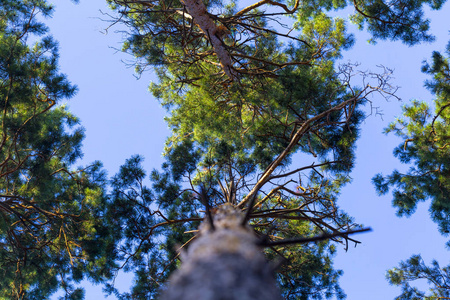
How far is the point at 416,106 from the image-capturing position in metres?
7.21

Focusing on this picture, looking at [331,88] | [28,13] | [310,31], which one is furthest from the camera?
[310,31]

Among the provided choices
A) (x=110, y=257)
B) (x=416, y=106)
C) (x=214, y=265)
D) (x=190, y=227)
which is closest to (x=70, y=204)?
(x=110, y=257)

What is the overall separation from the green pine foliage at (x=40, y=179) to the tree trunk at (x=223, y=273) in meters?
4.34

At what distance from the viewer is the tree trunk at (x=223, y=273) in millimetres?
1414

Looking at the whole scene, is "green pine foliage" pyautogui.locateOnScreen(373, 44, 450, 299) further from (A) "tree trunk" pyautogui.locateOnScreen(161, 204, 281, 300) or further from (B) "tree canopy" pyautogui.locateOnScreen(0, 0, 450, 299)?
(A) "tree trunk" pyautogui.locateOnScreen(161, 204, 281, 300)

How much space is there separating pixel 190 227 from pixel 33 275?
3.23m

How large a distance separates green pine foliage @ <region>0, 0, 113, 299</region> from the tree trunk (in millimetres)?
4341

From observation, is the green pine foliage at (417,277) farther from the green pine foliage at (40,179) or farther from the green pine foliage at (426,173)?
the green pine foliage at (40,179)

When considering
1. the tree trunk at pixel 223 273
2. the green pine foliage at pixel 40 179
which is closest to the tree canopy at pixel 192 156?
the green pine foliage at pixel 40 179

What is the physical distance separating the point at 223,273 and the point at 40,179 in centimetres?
505

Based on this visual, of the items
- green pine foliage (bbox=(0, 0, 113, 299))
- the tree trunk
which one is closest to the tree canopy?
green pine foliage (bbox=(0, 0, 113, 299))

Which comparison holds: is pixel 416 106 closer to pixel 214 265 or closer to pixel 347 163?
pixel 347 163

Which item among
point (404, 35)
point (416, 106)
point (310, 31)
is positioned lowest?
point (416, 106)

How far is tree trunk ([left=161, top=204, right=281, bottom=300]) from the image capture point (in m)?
1.41
